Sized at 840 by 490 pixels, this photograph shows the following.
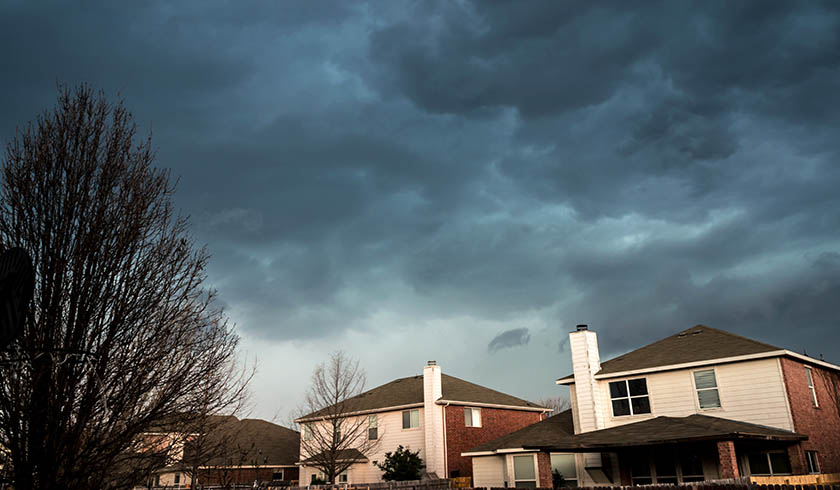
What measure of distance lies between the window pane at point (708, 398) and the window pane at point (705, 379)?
0.73ft

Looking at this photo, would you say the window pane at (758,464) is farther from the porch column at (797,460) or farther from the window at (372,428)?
the window at (372,428)

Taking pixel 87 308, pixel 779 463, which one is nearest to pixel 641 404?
pixel 779 463

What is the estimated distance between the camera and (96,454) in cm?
725

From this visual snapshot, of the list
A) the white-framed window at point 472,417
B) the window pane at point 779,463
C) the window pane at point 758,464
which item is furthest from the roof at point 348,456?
the window pane at point 779,463

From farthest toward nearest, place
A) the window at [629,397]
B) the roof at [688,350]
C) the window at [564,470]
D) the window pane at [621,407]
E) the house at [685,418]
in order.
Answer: the window at [564,470]
the window pane at [621,407]
the window at [629,397]
the roof at [688,350]
the house at [685,418]

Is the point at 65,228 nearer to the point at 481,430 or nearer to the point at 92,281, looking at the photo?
the point at 92,281

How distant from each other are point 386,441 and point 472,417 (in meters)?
5.64

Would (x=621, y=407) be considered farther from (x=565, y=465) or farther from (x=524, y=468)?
(x=524, y=468)

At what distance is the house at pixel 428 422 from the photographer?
35344 millimetres

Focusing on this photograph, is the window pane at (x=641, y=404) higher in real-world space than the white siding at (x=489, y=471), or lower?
higher

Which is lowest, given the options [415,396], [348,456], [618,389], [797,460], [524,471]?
[524,471]

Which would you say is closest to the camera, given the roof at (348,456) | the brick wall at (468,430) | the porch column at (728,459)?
the porch column at (728,459)

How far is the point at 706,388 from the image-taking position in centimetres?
2459

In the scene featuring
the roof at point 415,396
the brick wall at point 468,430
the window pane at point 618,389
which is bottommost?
the brick wall at point 468,430
